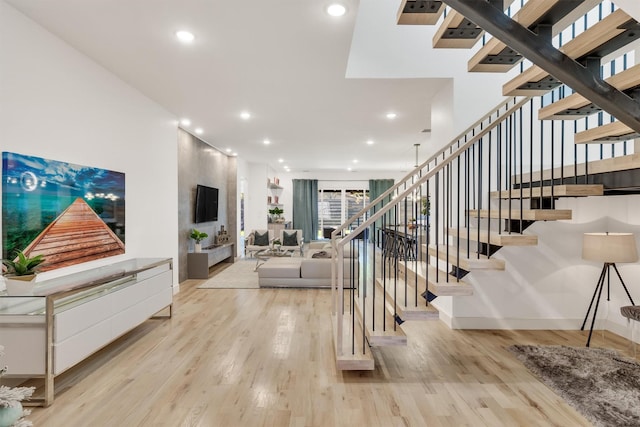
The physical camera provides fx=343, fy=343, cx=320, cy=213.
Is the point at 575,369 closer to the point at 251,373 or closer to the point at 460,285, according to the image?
the point at 460,285

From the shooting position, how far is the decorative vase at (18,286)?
2381 mm

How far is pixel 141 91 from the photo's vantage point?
Answer: 14.2ft

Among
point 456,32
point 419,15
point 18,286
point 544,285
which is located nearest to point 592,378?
point 544,285

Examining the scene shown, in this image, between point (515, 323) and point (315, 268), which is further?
point (315, 268)

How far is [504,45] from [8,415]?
2918mm

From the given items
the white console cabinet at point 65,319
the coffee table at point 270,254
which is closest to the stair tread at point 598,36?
the white console cabinet at point 65,319

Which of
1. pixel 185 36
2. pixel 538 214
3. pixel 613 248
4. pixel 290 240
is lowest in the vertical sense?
pixel 290 240

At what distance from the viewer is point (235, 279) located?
21.5 ft

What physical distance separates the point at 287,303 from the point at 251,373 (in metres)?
2.14

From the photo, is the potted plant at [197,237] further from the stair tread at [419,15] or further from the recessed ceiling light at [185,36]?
the stair tread at [419,15]

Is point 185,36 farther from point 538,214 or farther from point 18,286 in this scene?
point 538,214

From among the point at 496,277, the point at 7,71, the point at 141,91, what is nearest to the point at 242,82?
the point at 141,91

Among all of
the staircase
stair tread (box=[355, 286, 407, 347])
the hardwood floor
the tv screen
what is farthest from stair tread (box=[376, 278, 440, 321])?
the tv screen

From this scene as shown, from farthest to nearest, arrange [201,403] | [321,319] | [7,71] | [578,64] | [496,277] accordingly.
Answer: [321,319], [496,277], [7,71], [201,403], [578,64]
